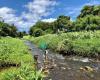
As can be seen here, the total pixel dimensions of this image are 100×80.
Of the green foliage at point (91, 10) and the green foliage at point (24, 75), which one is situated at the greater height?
the green foliage at point (91, 10)

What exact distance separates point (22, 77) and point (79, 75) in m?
5.71

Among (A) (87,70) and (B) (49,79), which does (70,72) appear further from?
(B) (49,79)

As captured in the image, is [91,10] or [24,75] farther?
[91,10]

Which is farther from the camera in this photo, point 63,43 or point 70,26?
point 70,26

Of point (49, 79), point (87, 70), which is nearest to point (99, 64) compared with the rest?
point (87, 70)

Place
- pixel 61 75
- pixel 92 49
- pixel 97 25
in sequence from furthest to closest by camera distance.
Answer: pixel 97 25, pixel 92 49, pixel 61 75

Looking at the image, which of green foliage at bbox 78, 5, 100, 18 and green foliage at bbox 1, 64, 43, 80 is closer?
green foliage at bbox 1, 64, 43, 80

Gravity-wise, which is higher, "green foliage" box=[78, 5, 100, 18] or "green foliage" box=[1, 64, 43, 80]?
"green foliage" box=[78, 5, 100, 18]

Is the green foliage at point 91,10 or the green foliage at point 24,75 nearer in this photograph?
the green foliage at point 24,75

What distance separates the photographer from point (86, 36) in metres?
34.8

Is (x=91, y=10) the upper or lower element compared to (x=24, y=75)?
upper

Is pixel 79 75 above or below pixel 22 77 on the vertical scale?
below

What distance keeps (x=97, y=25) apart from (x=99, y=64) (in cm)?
3898

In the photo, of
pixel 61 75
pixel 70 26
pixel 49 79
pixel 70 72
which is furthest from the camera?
pixel 70 26
